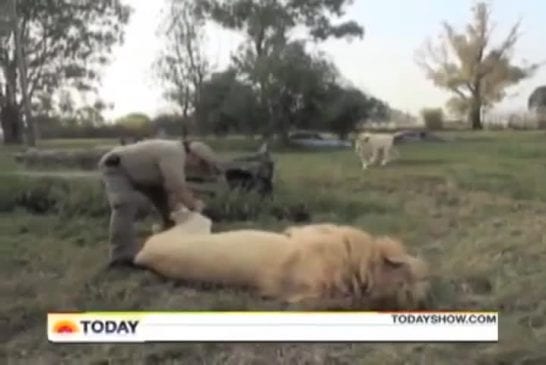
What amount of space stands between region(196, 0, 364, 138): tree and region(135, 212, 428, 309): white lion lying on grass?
0.64 ft

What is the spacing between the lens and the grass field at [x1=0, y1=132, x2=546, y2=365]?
54.2 inches

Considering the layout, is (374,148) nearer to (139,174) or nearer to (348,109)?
(348,109)

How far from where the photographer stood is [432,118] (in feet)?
4.65

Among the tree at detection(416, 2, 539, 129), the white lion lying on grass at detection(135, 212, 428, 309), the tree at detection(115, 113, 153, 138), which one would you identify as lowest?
the white lion lying on grass at detection(135, 212, 428, 309)

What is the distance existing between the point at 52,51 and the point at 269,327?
592 mm

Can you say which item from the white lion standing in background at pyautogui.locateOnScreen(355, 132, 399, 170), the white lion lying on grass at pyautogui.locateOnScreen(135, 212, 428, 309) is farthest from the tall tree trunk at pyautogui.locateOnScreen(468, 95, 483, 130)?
the white lion lying on grass at pyautogui.locateOnScreen(135, 212, 428, 309)

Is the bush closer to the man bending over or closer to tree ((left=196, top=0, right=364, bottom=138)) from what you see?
tree ((left=196, top=0, right=364, bottom=138))

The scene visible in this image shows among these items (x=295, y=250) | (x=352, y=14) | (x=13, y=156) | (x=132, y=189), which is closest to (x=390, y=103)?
(x=352, y=14)

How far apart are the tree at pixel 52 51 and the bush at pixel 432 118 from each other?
21.4 inches

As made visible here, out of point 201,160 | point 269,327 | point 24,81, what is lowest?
point 269,327

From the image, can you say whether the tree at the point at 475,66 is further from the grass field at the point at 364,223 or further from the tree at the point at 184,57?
the tree at the point at 184,57

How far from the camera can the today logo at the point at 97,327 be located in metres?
1.34

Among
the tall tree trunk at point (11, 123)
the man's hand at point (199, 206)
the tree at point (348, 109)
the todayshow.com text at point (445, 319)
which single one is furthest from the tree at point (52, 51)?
the todayshow.com text at point (445, 319)

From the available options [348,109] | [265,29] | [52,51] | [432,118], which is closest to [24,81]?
[52,51]
